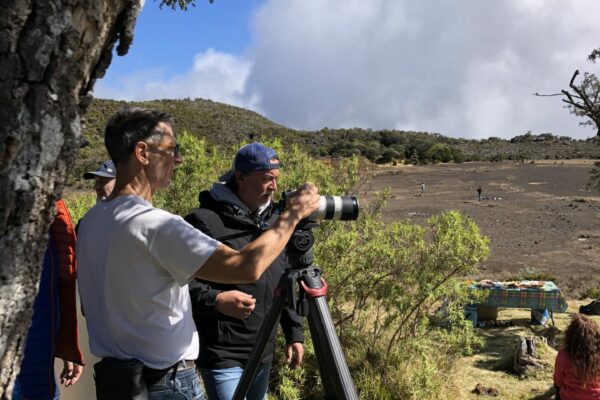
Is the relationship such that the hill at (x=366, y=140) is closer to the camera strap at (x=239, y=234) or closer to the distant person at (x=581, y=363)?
the distant person at (x=581, y=363)

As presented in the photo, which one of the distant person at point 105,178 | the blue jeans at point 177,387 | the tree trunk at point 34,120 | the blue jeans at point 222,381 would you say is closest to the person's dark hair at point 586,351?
the blue jeans at point 222,381

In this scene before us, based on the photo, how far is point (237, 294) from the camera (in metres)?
2.10

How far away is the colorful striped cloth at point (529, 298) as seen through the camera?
7.98 m

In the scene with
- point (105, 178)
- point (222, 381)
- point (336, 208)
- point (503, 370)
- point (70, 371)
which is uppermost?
point (105, 178)

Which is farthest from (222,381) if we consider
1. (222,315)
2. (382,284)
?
(382,284)

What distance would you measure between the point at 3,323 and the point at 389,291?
399 centimetres

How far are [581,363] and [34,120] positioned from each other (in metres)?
3.42

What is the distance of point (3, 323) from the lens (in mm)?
1056

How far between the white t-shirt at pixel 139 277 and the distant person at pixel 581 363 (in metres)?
2.66

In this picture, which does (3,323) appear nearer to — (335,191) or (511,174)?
(335,191)

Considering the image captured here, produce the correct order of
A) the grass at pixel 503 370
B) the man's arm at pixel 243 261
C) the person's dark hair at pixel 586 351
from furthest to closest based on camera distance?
the grass at pixel 503 370, the person's dark hair at pixel 586 351, the man's arm at pixel 243 261

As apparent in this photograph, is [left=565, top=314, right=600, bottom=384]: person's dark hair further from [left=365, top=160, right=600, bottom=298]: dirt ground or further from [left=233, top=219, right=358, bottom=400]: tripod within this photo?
[left=365, top=160, right=600, bottom=298]: dirt ground

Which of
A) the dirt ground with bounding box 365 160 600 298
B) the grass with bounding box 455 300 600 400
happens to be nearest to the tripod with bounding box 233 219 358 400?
the grass with bounding box 455 300 600 400

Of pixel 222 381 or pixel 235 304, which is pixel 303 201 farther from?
pixel 222 381
